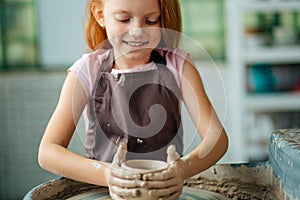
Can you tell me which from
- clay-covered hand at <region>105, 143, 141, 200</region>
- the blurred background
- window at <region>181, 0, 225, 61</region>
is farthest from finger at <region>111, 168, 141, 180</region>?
window at <region>181, 0, 225, 61</region>

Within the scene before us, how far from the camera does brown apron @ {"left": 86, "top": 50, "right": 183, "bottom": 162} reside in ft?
3.28

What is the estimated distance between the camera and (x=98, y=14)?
1014mm

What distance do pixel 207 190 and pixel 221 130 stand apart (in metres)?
0.17

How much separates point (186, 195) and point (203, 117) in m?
0.16

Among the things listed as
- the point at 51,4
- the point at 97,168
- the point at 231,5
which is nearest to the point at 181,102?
the point at 97,168

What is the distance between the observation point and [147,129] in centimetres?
100

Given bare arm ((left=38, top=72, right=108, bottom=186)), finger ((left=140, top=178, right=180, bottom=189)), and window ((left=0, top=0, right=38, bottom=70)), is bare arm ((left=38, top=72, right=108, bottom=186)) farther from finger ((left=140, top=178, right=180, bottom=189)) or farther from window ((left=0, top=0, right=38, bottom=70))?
window ((left=0, top=0, right=38, bottom=70))

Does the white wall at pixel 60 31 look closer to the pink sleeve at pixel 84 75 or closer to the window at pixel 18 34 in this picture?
the window at pixel 18 34

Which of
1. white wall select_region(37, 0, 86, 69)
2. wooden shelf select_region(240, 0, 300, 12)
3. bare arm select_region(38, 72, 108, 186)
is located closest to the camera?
bare arm select_region(38, 72, 108, 186)

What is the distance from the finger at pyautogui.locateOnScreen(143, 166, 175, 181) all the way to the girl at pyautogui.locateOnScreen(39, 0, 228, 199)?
4 centimetres

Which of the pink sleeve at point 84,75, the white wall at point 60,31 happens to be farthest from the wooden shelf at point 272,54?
the pink sleeve at point 84,75

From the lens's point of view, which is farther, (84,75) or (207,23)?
(207,23)

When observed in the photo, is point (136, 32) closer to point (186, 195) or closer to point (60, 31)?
point (186, 195)

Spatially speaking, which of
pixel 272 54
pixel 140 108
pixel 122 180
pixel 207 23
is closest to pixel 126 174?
pixel 122 180
